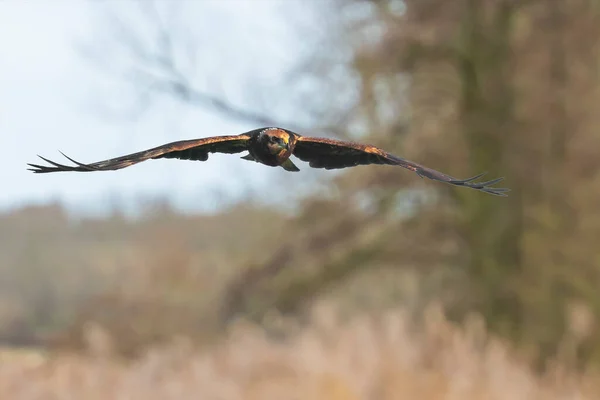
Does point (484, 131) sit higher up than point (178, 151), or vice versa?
point (484, 131)

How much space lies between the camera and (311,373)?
5.30ft

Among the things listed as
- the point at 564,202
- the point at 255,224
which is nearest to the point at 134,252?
the point at 255,224

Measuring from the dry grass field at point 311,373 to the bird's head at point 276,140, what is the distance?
1.37 m

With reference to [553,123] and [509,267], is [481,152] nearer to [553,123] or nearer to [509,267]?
[553,123]

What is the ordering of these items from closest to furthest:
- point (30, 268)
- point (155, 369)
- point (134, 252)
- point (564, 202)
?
point (155, 369)
point (564, 202)
point (134, 252)
point (30, 268)

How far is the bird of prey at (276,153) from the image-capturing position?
20 centimetres

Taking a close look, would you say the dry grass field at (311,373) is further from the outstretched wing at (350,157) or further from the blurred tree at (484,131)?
the outstretched wing at (350,157)

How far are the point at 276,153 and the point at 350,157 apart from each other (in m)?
0.07

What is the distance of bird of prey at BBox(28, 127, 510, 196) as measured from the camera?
197mm

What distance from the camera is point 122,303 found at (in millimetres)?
3314

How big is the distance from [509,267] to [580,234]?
0.31 metres

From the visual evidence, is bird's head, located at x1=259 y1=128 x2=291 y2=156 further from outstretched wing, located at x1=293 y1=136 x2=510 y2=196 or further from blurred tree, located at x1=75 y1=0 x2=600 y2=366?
blurred tree, located at x1=75 y1=0 x2=600 y2=366

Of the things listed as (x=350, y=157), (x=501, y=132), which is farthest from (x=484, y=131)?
(x=350, y=157)

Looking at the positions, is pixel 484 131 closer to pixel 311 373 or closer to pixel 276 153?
pixel 311 373
